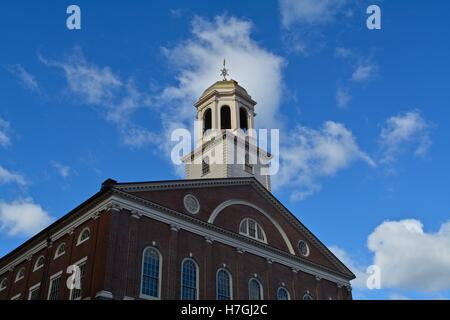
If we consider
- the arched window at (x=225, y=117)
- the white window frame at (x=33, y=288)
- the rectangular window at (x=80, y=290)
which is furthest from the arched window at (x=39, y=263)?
the arched window at (x=225, y=117)

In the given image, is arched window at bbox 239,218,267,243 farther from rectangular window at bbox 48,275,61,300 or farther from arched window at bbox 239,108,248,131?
rectangular window at bbox 48,275,61,300

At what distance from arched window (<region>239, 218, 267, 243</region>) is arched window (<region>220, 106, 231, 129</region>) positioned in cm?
1161

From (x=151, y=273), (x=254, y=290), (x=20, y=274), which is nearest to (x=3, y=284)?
(x=20, y=274)

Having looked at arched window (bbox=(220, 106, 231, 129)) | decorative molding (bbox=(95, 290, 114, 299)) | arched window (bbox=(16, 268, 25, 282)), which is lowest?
decorative molding (bbox=(95, 290, 114, 299))

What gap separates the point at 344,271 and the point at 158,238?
60.2 ft

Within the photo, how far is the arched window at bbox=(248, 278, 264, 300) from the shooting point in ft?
112

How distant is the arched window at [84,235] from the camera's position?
98.0 feet

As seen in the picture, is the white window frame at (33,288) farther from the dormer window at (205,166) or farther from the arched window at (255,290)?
the dormer window at (205,166)

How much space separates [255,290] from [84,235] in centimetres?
1166

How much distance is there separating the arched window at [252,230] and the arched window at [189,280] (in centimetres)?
551

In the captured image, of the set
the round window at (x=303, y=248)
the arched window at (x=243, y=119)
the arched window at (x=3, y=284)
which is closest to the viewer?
the arched window at (x=3, y=284)

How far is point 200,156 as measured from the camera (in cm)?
4472

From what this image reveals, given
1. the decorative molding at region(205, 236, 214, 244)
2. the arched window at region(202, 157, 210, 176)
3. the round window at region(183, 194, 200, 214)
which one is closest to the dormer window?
the arched window at region(202, 157, 210, 176)
